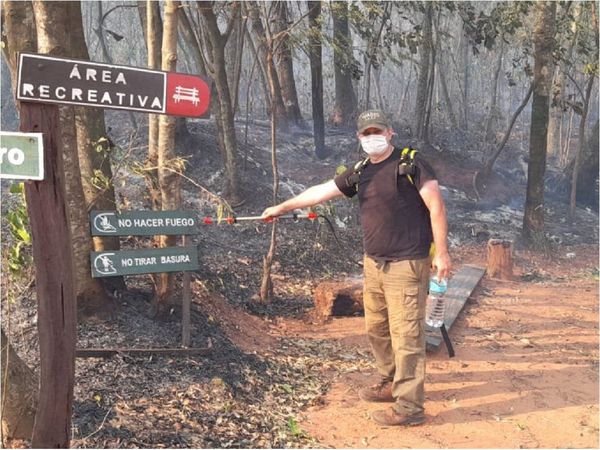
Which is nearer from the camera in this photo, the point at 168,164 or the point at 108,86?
the point at 108,86

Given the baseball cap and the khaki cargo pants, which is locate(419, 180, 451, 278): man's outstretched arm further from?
the baseball cap

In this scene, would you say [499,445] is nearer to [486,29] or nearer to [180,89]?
[180,89]

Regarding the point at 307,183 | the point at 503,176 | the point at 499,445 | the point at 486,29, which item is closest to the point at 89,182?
the point at 499,445

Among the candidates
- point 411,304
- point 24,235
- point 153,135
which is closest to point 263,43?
point 153,135

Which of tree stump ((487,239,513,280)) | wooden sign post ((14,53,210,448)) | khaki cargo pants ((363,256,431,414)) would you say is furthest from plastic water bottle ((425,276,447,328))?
tree stump ((487,239,513,280))

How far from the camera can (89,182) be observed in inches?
229

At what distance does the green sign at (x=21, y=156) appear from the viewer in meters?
2.85

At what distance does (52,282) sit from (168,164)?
106 inches

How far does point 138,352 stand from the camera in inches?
200

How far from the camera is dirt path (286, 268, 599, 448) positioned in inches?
174

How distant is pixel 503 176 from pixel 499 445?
14.7m

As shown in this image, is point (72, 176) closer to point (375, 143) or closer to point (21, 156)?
point (21, 156)

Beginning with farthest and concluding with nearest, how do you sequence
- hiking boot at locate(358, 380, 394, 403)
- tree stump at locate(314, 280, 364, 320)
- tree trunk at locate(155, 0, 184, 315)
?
1. tree stump at locate(314, 280, 364, 320)
2. tree trunk at locate(155, 0, 184, 315)
3. hiking boot at locate(358, 380, 394, 403)

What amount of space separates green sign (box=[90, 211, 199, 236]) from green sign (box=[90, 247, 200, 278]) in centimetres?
16
